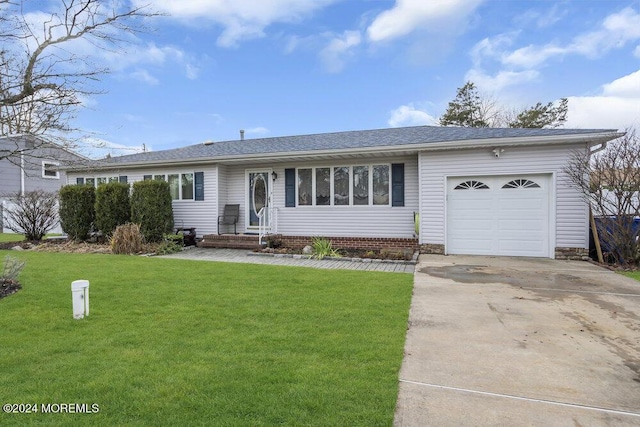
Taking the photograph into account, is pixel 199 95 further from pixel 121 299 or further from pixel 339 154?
pixel 121 299

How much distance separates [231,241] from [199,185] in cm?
237

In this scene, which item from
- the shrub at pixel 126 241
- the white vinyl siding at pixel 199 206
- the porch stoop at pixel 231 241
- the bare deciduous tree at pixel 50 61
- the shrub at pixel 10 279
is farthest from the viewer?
the white vinyl siding at pixel 199 206

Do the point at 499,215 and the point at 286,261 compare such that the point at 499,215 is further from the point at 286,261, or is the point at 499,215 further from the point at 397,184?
the point at 286,261

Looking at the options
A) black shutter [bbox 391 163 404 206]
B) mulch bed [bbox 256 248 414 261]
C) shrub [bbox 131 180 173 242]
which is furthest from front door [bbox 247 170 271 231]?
black shutter [bbox 391 163 404 206]

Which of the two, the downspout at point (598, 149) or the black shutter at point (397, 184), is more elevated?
the downspout at point (598, 149)

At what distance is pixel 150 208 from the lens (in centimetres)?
1056

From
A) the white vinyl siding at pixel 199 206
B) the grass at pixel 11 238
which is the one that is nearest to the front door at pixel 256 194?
the white vinyl siding at pixel 199 206

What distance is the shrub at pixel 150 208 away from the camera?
1061 centimetres

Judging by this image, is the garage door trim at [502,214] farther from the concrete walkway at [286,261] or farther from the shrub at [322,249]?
the shrub at [322,249]

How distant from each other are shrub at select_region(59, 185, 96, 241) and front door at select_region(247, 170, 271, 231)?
5357 millimetres

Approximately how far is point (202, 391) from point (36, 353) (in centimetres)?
175

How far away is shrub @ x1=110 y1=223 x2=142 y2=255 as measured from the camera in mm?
9836

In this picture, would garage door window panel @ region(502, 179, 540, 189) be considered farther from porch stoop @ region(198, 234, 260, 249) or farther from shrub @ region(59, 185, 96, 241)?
shrub @ region(59, 185, 96, 241)

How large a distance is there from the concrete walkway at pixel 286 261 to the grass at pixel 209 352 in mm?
1910
